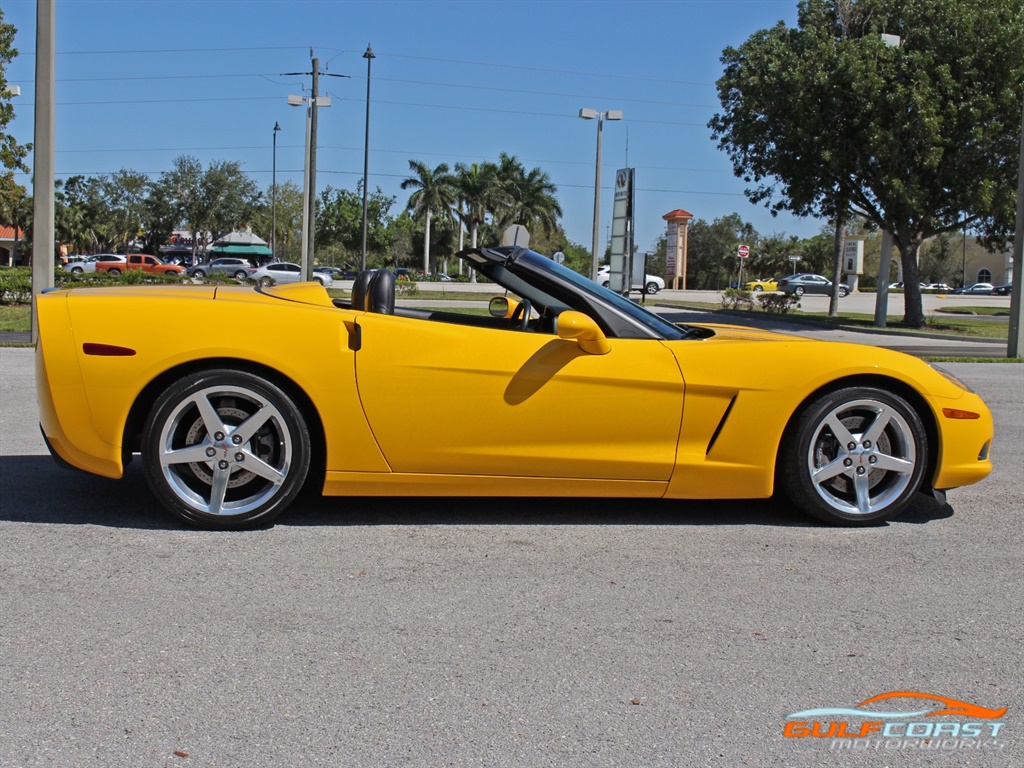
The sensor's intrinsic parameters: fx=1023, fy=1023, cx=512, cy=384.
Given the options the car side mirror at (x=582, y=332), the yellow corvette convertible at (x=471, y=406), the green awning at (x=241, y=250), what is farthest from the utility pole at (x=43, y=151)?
the green awning at (x=241, y=250)

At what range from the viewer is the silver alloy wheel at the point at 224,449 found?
14.3 feet

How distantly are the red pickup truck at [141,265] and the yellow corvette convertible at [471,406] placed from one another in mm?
57583

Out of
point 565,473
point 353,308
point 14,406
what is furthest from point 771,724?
point 14,406

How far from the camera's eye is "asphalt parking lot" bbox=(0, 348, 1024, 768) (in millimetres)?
2646

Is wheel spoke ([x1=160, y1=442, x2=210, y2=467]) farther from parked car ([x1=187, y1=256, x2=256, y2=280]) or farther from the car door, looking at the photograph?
parked car ([x1=187, y1=256, x2=256, y2=280])

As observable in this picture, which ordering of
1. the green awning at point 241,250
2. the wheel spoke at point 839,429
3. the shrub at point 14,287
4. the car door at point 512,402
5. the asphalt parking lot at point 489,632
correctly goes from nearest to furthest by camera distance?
1. the asphalt parking lot at point 489,632
2. the car door at point 512,402
3. the wheel spoke at point 839,429
4. the shrub at point 14,287
5. the green awning at point 241,250

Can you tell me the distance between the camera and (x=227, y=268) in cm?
5919

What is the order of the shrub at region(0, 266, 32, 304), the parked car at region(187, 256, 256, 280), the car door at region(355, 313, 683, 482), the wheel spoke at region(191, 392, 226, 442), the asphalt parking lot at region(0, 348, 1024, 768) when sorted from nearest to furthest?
the asphalt parking lot at region(0, 348, 1024, 768), the wheel spoke at region(191, 392, 226, 442), the car door at region(355, 313, 683, 482), the shrub at region(0, 266, 32, 304), the parked car at region(187, 256, 256, 280)

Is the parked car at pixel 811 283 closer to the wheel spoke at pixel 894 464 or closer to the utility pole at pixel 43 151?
Answer: the utility pole at pixel 43 151

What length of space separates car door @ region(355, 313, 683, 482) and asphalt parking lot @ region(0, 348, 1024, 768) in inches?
13.5

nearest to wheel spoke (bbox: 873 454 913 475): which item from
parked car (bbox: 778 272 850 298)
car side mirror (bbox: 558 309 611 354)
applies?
car side mirror (bbox: 558 309 611 354)

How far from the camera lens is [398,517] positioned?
15.9 ft

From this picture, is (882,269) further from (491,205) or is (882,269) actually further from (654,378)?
(491,205)

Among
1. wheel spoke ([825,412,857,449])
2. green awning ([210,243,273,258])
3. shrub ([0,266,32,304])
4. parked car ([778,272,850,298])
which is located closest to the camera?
wheel spoke ([825,412,857,449])
